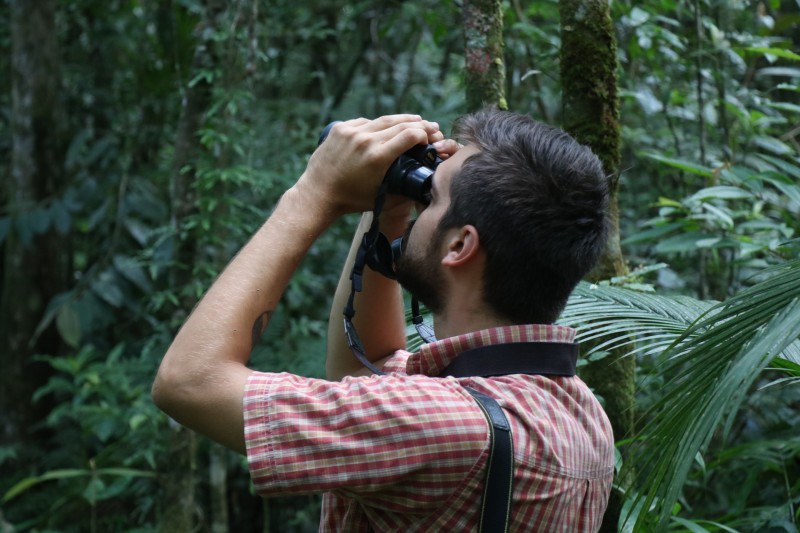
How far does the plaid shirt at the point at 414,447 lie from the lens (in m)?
1.32

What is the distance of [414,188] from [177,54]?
3.08 m

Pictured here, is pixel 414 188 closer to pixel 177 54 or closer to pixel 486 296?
pixel 486 296

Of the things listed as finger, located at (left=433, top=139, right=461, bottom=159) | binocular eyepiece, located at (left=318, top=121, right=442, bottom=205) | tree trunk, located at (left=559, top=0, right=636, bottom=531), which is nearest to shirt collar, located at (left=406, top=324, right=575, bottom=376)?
binocular eyepiece, located at (left=318, top=121, right=442, bottom=205)

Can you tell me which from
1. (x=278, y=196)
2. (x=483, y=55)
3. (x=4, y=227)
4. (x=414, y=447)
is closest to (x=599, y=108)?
(x=483, y=55)

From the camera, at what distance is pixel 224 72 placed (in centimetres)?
380

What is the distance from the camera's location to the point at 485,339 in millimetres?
1515

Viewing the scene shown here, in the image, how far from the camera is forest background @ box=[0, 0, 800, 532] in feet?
8.08

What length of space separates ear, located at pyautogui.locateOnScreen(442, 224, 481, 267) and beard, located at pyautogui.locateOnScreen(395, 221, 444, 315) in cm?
3

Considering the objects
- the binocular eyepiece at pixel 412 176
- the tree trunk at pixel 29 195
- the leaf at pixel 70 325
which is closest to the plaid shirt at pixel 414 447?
the binocular eyepiece at pixel 412 176

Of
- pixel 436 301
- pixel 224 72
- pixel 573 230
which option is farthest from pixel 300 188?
pixel 224 72

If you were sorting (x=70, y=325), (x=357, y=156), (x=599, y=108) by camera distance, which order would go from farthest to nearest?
(x=70, y=325)
(x=599, y=108)
(x=357, y=156)

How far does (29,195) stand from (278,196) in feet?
7.58

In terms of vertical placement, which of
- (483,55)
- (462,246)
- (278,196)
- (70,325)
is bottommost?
(70,325)

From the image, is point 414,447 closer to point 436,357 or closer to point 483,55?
point 436,357
